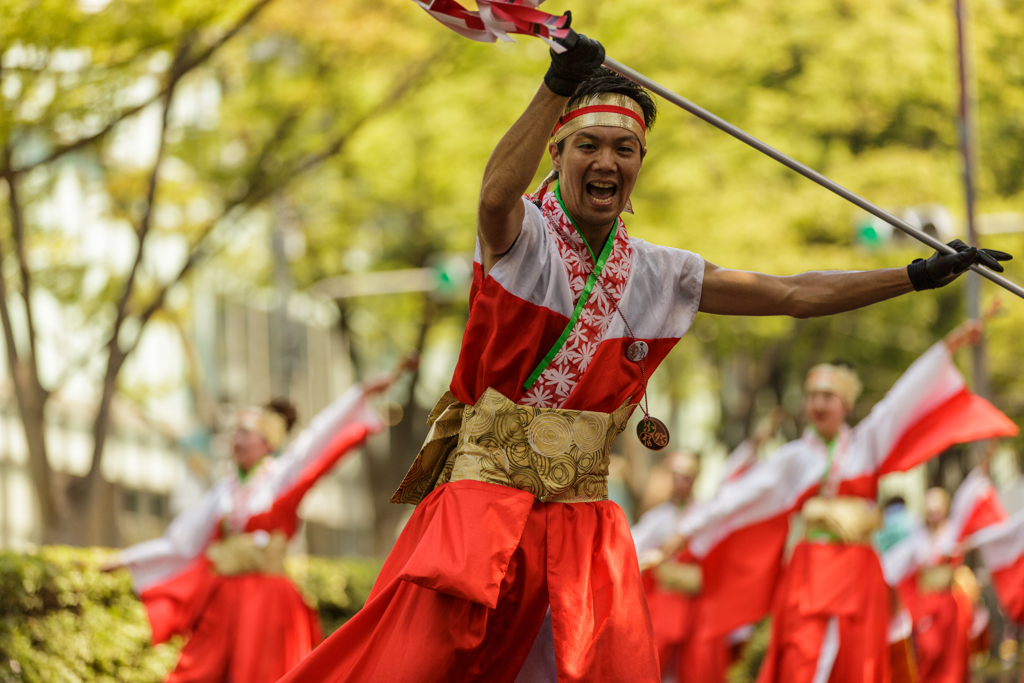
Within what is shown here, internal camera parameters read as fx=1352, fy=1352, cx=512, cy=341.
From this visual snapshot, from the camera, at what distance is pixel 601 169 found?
3365 millimetres

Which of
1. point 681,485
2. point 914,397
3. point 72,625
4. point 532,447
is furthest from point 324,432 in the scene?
point 532,447

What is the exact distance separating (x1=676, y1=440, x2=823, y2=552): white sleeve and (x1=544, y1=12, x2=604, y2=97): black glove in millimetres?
5005

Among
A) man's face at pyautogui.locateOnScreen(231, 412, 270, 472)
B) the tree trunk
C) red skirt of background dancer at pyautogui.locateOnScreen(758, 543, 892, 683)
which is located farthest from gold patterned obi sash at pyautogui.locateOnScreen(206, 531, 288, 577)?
the tree trunk

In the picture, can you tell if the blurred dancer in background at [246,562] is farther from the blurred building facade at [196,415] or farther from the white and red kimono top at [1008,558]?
the white and red kimono top at [1008,558]

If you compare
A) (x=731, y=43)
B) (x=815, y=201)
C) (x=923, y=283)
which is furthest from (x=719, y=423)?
(x=923, y=283)

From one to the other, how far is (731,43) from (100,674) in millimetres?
10957

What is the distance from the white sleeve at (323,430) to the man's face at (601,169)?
4009 millimetres

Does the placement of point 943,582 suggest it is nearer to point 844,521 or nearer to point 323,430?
point 844,521

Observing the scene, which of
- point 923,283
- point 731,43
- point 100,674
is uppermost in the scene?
point 731,43

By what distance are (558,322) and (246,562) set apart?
4403 millimetres

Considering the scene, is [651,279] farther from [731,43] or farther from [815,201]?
[815,201]

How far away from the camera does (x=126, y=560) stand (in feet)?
24.2

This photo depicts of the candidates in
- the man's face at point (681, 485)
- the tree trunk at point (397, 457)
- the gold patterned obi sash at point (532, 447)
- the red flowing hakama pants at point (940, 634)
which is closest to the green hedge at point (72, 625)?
the man's face at point (681, 485)

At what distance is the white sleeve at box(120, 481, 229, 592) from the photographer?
7449 millimetres
